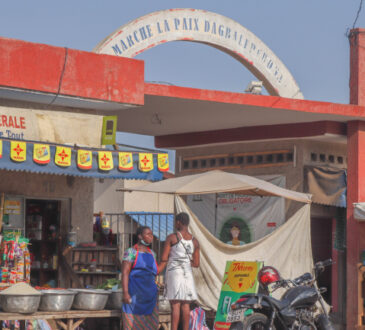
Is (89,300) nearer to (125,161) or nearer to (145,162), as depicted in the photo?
(125,161)

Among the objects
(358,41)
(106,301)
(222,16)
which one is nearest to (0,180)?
(106,301)

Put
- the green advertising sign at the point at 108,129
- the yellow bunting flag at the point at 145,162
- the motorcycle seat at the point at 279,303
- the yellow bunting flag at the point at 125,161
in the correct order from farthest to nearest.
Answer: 1. the green advertising sign at the point at 108,129
2. the yellow bunting flag at the point at 145,162
3. the yellow bunting flag at the point at 125,161
4. the motorcycle seat at the point at 279,303

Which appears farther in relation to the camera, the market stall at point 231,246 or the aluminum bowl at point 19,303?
the market stall at point 231,246

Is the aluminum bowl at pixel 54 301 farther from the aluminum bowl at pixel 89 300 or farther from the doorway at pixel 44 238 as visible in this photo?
the doorway at pixel 44 238

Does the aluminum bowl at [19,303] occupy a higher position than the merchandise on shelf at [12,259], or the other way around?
the merchandise on shelf at [12,259]

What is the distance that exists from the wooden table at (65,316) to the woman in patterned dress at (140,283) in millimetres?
532

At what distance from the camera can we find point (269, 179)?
16.4m

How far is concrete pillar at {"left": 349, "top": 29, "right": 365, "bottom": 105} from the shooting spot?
15562 mm

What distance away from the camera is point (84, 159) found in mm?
11477

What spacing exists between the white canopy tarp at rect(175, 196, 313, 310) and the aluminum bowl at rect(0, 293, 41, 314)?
3.57 metres

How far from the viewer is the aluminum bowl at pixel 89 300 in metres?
9.96

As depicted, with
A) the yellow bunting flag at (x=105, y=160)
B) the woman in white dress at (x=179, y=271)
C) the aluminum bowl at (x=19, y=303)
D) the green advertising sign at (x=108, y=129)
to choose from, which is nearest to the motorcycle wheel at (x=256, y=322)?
the woman in white dress at (x=179, y=271)

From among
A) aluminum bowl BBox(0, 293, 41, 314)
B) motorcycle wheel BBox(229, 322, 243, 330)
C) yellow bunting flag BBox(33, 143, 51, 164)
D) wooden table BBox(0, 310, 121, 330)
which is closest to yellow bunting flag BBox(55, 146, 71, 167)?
yellow bunting flag BBox(33, 143, 51, 164)

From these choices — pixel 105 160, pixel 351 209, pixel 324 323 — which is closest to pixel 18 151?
pixel 105 160
